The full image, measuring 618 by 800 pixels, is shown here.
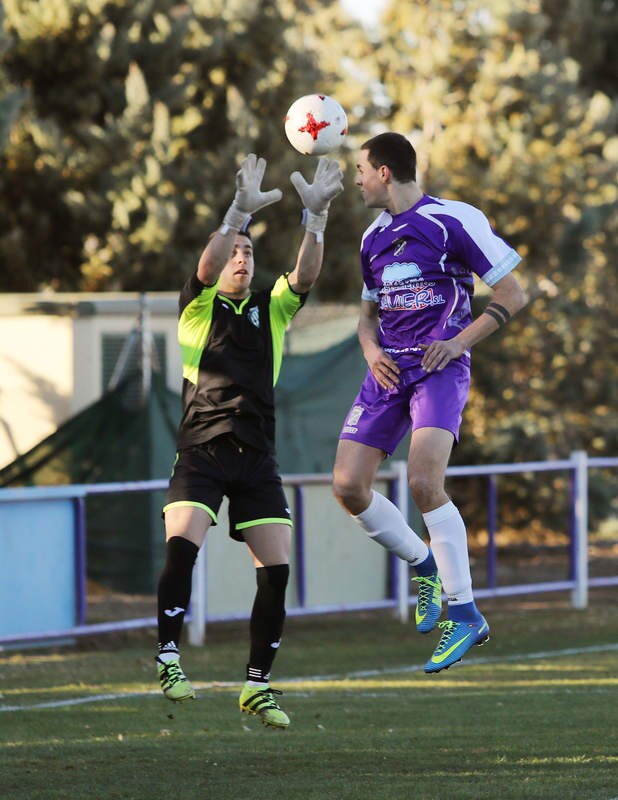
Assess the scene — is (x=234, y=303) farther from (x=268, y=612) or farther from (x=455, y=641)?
(x=455, y=641)

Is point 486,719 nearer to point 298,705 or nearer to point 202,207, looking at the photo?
point 298,705

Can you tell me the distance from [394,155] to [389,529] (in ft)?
6.09

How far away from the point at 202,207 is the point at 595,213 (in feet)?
25.8

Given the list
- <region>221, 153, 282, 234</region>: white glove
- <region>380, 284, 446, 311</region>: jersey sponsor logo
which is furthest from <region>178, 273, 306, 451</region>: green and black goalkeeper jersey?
<region>380, 284, 446, 311</region>: jersey sponsor logo

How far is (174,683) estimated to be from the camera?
6863 millimetres

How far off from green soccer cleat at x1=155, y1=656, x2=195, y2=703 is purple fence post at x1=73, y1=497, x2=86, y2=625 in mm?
5259

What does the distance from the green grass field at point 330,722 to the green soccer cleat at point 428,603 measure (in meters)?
0.68

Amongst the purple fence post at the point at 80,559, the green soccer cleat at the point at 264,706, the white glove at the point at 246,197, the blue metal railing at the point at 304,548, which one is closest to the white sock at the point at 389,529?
the green soccer cleat at the point at 264,706

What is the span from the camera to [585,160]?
25.2 metres

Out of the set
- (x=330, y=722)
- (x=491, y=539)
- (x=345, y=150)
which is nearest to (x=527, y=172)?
(x=345, y=150)

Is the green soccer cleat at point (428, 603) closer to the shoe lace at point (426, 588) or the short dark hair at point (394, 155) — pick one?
the shoe lace at point (426, 588)

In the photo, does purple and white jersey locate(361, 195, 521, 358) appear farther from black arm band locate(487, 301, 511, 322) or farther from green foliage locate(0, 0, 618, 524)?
green foliage locate(0, 0, 618, 524)

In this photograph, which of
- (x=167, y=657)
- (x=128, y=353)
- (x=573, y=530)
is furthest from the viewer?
(x=573, y=530)

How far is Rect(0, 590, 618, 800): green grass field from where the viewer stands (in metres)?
6.82
